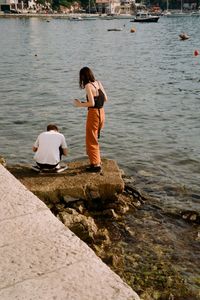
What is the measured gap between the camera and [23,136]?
15898 millimetres

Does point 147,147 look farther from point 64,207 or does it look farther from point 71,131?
point 64,207

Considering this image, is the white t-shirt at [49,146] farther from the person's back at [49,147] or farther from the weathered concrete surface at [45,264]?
the weathered concrete surface at [45,264]

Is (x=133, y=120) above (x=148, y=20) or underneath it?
underneath

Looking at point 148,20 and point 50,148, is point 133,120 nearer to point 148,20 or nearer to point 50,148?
point 50,148

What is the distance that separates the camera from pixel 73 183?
8422mm

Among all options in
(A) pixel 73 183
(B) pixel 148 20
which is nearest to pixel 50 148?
(A) pixel 73 183

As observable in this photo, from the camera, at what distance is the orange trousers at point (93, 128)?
27.8 ft

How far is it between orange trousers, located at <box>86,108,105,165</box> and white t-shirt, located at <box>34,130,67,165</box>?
52cm

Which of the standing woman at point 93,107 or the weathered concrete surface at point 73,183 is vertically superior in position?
the standing woman at point 93,107

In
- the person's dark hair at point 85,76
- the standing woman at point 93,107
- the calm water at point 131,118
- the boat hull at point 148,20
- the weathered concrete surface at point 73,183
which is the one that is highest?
the boat hull at point 148,20

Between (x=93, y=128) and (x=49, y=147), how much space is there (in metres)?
0.92

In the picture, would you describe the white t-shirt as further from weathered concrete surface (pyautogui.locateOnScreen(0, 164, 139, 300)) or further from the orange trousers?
weathered concrete surface (pyautogui.locateOnScreen(0, 164, 139, 300))

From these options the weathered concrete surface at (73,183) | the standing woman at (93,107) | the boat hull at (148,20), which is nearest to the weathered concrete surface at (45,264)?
the weathered concrete surface at (73,183)

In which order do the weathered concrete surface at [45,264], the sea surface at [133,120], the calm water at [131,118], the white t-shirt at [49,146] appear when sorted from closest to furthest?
the weathered concrete surface at [45,264]
the white t-shirt at [49,146]
the sea surface at [133,120]
the calm water at [131,118]
